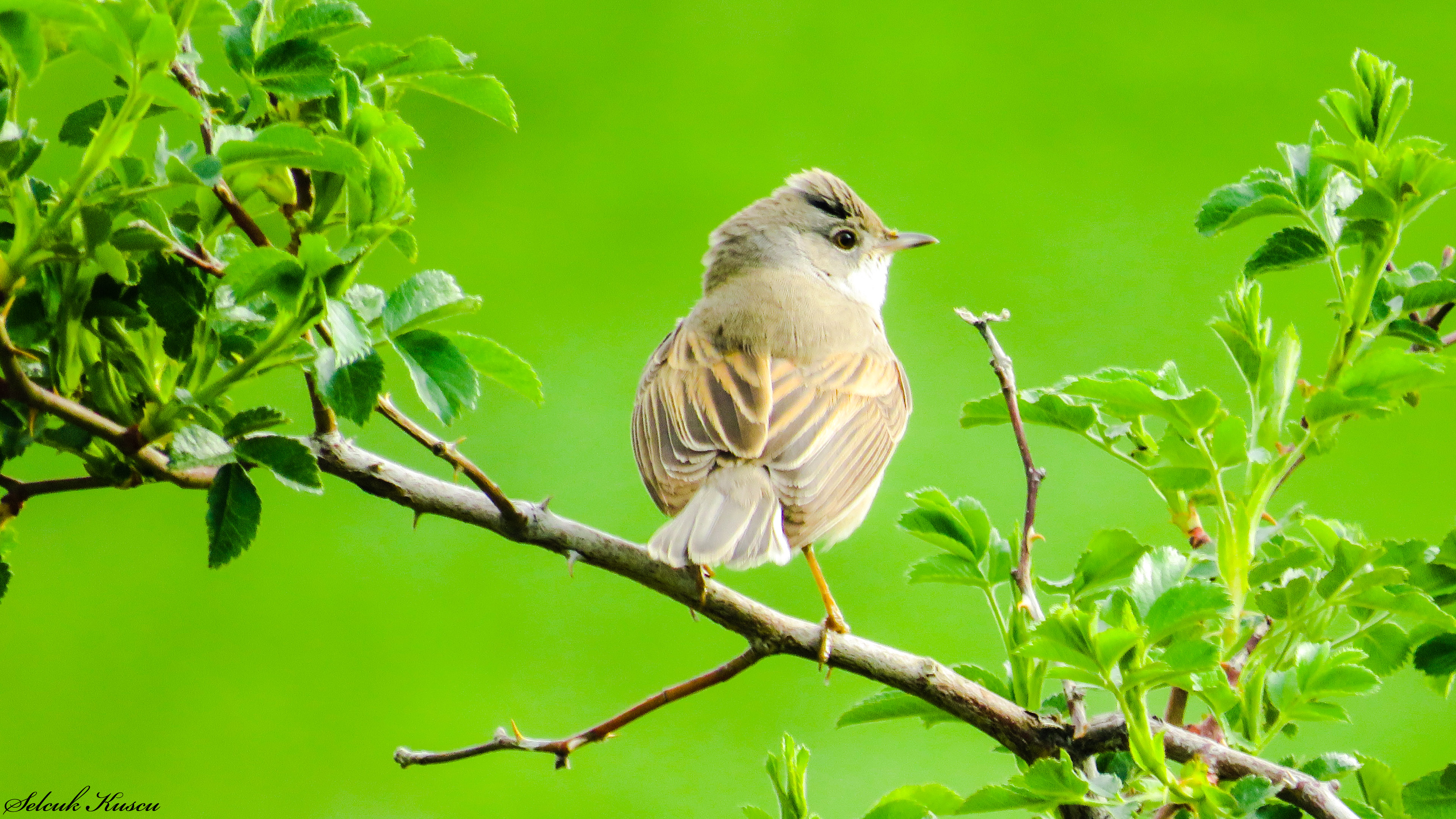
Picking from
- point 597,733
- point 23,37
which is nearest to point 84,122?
point 23,37

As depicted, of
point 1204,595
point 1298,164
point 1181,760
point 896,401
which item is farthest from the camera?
point 896,401

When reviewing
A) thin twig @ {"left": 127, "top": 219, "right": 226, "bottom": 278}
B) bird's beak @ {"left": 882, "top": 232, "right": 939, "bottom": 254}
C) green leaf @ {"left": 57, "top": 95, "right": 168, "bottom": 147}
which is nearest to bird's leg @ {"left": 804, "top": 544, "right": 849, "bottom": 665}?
thin twig @ {"left": 127, "top": 219, "right": 226, "bottom": 278}

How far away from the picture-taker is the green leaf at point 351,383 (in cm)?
86

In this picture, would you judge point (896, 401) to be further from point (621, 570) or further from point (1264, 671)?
point (1264, 671)

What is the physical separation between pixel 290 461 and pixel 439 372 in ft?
0.43

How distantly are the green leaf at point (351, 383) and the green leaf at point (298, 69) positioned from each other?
226 mm

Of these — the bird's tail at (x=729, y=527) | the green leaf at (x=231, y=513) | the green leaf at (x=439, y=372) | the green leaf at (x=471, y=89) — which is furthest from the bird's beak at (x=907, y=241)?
the green leaf at (x=231, y=513)

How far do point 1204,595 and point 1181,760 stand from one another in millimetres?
177

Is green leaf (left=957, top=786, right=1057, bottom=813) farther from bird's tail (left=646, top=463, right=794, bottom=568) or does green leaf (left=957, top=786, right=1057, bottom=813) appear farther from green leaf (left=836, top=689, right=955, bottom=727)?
bird's tail (left=646, top=463, right=794, bottom=568)

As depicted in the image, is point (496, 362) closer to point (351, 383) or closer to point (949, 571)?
point (351, 383)

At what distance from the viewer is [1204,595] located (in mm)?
838

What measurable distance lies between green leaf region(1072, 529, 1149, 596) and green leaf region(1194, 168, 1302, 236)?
0.99 ft

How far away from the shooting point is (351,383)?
0.87 m

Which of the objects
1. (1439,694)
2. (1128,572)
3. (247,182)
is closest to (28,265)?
(247,182)
